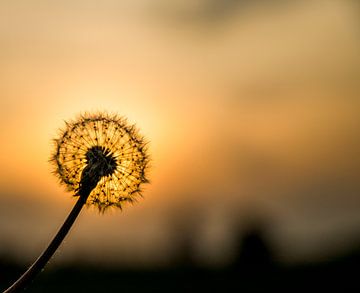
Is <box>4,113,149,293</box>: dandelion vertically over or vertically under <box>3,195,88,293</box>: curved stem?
over

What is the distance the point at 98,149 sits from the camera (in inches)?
174

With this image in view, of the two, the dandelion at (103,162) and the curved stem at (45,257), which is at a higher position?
the dandelion at (103,162)

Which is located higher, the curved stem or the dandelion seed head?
the dandelion seed head

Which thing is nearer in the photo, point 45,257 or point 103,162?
point 45,257

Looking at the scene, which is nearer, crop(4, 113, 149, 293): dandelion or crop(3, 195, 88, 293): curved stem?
crop(3, 195, 88, 293): curved stem

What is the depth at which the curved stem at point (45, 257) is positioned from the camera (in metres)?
2.25

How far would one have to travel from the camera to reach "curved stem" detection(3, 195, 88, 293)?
2254 millimetres

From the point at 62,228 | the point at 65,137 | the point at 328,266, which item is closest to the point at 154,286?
the point at 328,266

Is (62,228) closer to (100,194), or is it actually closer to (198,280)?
(100,194)

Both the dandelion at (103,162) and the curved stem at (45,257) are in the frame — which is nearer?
the curved stem at (45,257)

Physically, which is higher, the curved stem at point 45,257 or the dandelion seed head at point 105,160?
the dandelion seed head at point 105,160

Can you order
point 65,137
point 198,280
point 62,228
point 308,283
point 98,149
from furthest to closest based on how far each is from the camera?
1. point 198,280
2. point 308,283
3. point 65,137
4. point 98,149
5. point 62,228

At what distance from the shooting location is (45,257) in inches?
95.3

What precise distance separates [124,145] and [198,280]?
94.8ft
